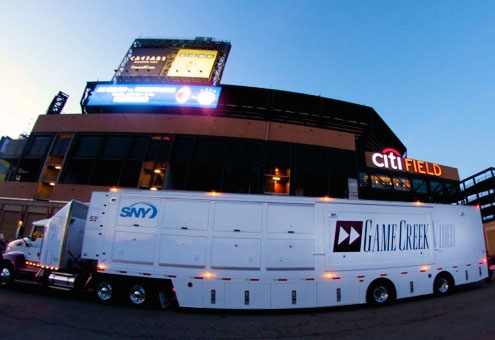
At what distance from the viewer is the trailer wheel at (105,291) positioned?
331 inches

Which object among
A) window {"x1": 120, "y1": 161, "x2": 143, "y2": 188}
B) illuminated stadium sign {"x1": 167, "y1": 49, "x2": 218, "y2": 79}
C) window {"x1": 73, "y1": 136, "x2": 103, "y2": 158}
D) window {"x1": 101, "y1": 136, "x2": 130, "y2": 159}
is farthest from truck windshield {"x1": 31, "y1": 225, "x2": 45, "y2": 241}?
illuminated stadium sign {"x1": 167, "y1": 49, "x2": 218, "y2": 79}

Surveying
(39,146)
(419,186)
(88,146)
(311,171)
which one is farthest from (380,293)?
(39,146)

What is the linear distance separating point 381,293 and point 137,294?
8121mm

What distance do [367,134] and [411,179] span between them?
5.51 metres

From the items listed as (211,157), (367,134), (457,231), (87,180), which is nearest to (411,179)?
(367,134)

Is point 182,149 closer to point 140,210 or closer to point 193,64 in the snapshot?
point 140,210

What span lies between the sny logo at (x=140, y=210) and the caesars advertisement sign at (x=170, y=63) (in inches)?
739

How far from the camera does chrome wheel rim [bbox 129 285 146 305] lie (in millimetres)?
8156

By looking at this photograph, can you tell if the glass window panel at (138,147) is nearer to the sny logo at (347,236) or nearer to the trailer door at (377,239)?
the trailer door at (377,239)

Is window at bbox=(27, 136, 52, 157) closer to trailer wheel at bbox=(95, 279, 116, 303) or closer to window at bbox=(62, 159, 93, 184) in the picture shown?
window at bbox=(62, 159, 93, 184)

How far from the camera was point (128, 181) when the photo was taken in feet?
63.8

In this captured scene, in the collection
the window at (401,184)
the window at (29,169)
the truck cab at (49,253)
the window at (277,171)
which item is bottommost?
the truck cab at (49,253)

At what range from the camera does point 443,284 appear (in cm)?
953

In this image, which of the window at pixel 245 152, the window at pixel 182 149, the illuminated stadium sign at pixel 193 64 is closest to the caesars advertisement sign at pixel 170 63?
the illuminated stadium sign at pixel 193 64
